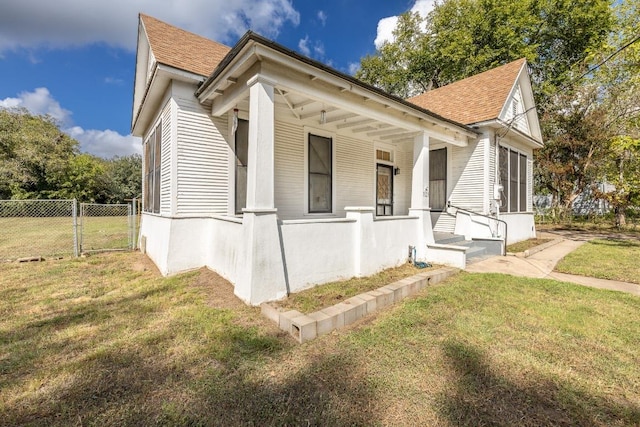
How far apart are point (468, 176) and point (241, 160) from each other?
6.93 m

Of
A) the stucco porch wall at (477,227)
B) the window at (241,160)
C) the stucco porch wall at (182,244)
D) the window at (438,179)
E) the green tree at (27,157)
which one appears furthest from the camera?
the green tree at (27,157)

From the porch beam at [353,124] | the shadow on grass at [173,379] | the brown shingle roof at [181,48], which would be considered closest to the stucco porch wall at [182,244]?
the shadow on grass at [173,379]

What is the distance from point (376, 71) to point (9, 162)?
3163 cm

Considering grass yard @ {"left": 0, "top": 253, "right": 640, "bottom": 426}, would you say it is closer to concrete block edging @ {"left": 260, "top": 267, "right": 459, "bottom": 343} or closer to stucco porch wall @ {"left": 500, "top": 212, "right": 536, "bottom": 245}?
concrete block edging @ {"left": 260, "top": 267, "right": 459, "bottom": 343}

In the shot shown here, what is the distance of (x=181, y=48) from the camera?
618 centimetres

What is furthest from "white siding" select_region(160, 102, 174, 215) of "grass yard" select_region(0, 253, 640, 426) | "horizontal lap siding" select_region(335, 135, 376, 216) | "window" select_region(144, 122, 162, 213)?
"horizontal lap siding" select_region(335, 135, 376, 216)

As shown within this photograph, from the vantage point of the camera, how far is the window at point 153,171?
6809 mm

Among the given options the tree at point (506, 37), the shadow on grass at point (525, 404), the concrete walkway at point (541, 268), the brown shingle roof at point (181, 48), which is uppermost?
the tree at point (506, 37)

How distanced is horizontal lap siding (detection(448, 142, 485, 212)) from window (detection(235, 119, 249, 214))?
6662 millimetres

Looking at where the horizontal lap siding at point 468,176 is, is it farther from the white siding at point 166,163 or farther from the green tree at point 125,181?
the green tree at point 125,181

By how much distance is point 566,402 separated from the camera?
81.8 inches

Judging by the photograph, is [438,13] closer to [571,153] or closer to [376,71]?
[376,71]

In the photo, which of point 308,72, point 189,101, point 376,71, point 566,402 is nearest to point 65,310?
point 189,101

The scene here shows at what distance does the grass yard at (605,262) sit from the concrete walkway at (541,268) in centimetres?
24
